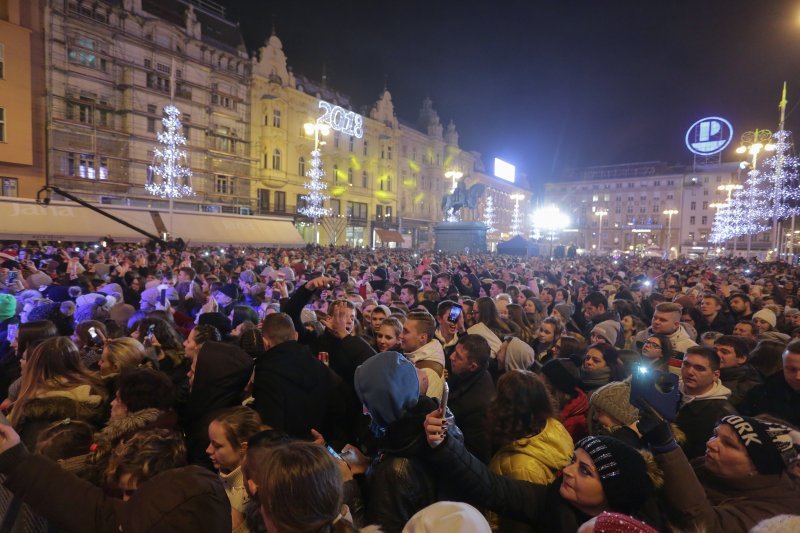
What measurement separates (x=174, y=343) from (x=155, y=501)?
3065mm

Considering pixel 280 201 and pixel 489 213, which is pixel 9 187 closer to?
pixel 280 201

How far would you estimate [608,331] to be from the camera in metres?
5.97

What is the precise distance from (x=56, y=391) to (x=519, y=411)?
3179mm

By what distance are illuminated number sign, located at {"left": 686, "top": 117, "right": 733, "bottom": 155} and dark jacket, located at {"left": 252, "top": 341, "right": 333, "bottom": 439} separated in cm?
2847

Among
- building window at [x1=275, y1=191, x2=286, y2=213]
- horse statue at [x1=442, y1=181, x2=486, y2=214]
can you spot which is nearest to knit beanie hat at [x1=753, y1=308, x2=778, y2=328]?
horse statue at [x1=442, y1=181, x2=486, y2=214]

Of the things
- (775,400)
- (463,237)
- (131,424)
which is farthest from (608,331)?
(463,237)

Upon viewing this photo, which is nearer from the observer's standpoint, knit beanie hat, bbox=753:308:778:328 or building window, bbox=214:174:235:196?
knit beanie hat, bbox=753:308:778:328

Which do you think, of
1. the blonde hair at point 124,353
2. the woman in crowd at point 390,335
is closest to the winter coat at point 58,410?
the blonde hair at point 124,353

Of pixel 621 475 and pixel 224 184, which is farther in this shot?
pixel 224 184

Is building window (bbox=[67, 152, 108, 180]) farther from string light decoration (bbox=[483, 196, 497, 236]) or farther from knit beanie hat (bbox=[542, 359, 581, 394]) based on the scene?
string light decoration (bbox=[483, 196, 497, 236])

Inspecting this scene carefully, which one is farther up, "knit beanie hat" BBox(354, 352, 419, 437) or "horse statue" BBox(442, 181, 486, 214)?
"horse statue" BBox(442, 181, 486, 214)

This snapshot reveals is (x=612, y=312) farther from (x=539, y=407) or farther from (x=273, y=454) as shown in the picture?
(x=273, y=454)

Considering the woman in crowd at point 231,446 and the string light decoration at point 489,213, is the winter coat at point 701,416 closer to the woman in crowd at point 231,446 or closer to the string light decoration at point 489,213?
the woman in crowd at point 231,446

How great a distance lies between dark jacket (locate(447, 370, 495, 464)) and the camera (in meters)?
3.34
